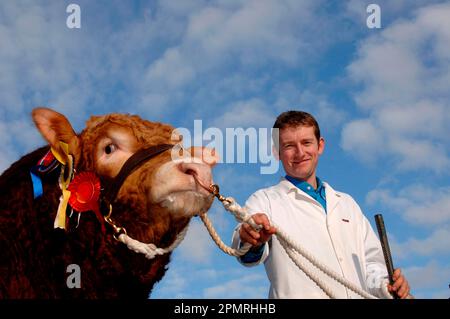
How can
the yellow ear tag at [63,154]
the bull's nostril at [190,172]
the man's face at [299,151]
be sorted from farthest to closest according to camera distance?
the man's face at [299,151] → the yellow ear tag at [63,154] → the bull's nostril at [190,172]

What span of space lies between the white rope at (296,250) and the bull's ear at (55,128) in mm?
1489

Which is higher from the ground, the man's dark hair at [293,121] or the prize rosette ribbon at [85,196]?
the man's dark hair at [293,121]

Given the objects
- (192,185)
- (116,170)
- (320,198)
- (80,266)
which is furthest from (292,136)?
(80,266)

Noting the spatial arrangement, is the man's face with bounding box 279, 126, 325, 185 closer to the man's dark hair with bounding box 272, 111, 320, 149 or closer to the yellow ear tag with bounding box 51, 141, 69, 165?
the man's dark hair with bounding box 272, 111, 320, 149

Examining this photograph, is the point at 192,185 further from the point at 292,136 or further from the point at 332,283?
the point at 332,283

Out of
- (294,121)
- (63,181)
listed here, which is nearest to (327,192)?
(294,121)

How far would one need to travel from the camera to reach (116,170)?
4.28m

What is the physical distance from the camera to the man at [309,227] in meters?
4.42

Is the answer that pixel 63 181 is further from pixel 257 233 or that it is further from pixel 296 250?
pixel 296 250

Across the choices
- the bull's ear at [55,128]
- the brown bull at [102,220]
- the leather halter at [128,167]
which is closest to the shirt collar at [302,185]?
the brown bull at [102,220]

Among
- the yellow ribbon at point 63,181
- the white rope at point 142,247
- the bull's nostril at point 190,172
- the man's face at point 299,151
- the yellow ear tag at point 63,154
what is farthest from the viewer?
the man's face at point 299,151

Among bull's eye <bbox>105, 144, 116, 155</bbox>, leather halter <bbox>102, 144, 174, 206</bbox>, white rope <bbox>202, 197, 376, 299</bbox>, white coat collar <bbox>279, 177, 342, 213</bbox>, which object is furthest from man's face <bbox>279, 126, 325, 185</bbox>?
bull's eye <bbox>105, 144, 116, 155</bbox>

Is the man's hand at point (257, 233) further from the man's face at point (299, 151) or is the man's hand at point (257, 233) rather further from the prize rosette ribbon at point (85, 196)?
the prize rosette ribbon at point (85, 196)

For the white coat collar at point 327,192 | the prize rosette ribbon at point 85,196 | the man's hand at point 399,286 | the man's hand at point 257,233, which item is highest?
the white coat collar at point 327,192
